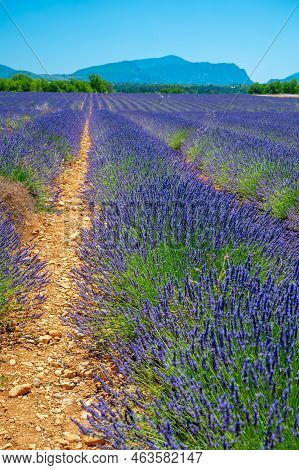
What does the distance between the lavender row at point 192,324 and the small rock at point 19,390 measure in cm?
35

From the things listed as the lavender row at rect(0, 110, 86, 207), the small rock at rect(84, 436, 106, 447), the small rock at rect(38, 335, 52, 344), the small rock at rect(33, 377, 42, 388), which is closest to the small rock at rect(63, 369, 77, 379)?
the small rock at rect(33, 377, 42, 388)

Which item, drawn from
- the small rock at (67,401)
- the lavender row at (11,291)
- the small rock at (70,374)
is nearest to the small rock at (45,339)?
the lavender row at (11,291)

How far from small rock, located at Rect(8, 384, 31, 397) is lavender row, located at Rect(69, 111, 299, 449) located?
35 centimetres

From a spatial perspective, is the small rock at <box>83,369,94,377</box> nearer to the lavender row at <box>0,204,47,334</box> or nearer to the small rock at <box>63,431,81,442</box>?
the small rock at <box>63,431,81,442</box>

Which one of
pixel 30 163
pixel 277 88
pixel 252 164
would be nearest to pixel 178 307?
pixel 30 163

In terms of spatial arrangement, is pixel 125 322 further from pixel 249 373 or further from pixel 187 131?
pixel 187 131

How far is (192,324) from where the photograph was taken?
73.0 inches

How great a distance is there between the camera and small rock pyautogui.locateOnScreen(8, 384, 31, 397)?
196cm

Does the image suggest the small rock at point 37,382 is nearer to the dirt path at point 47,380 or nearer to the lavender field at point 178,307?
the dirt path at point 47,380

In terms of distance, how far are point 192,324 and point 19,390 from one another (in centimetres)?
82

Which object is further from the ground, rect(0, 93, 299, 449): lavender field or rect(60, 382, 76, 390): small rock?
rect(0, 93, 299, 449): lavender field

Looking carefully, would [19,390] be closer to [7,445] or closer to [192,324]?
[7,445]

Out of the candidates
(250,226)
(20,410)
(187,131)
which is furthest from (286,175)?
(187,131)
